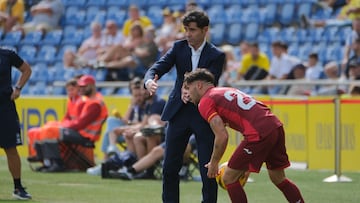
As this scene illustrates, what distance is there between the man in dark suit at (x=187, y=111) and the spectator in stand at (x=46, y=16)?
49.4ft

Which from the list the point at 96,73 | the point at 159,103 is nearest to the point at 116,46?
the point at 96,73

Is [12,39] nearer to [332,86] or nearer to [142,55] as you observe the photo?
[142,55]

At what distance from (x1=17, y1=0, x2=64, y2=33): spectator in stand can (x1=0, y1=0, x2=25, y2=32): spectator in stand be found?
0.88ft

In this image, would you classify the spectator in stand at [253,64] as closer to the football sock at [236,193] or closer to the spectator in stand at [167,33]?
the spectator in stand at [167,33]

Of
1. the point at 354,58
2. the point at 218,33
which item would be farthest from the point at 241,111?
the point at 218,33

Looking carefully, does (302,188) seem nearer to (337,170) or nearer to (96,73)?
(337,170)

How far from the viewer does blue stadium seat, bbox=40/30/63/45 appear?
24688 millimetres

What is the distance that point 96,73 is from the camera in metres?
21.8

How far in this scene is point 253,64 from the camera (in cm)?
1883

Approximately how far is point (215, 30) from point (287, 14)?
1.66 m

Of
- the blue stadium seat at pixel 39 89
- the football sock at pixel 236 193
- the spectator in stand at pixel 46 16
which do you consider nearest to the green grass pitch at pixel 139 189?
the football sock at pixel 236 193

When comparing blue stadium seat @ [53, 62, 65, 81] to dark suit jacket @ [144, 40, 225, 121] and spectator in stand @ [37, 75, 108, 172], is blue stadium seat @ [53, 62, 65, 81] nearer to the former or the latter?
spectator in stand @ [37, 75, 108, 172]

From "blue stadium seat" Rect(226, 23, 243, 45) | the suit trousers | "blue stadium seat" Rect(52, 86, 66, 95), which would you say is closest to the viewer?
the suit trousers

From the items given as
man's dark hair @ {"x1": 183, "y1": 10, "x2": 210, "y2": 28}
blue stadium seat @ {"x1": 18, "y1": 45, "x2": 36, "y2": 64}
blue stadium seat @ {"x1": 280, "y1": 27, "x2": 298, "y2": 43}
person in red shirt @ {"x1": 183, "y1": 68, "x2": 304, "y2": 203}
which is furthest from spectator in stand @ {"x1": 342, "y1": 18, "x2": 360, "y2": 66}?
blue stadium seat @ {"x1": 18, "y1": 45, "x2": 36, "y2": 64}
